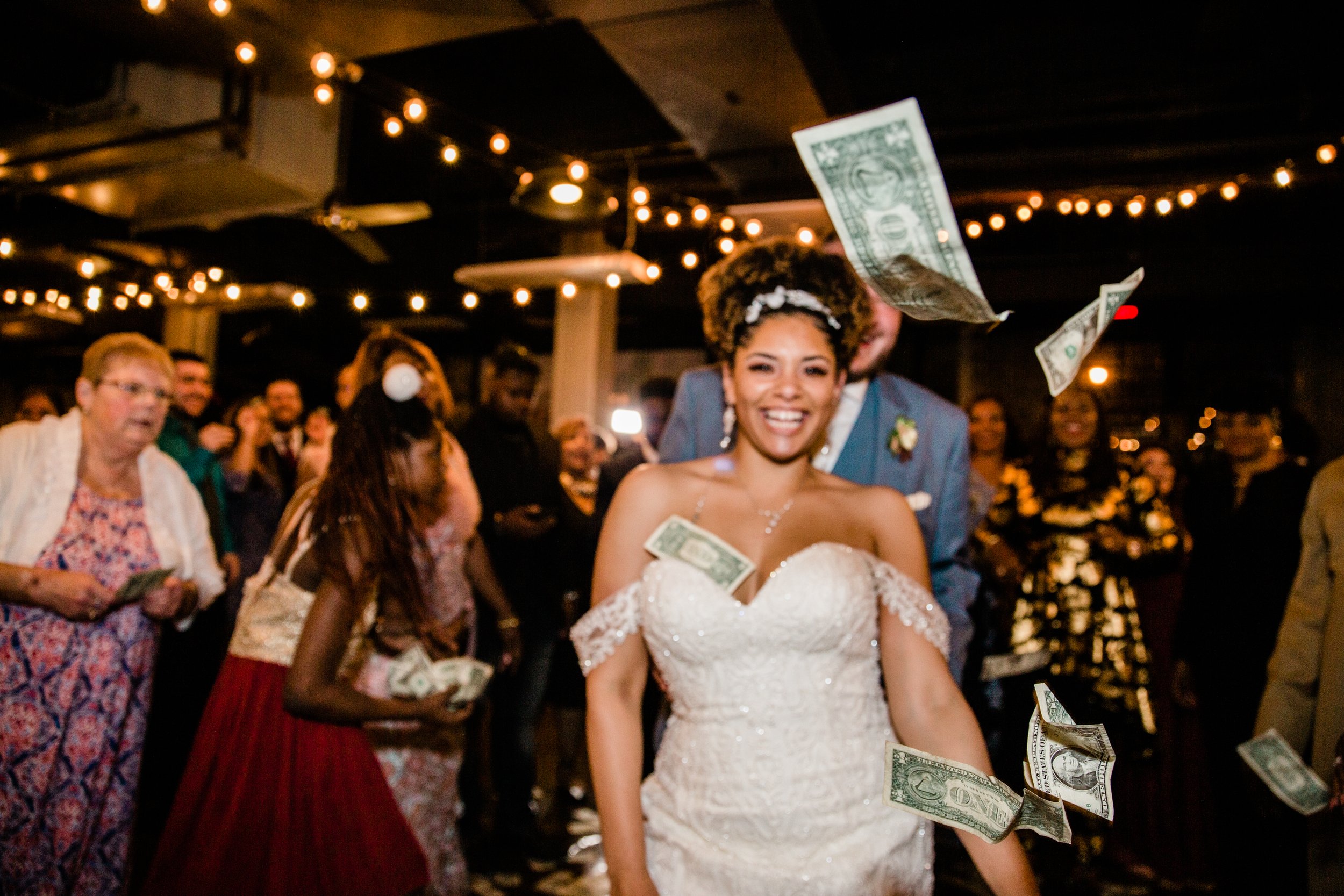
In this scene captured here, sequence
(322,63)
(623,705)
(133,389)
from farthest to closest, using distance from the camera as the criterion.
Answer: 1. (322,63)
2. (133,389)
3. (623,705)

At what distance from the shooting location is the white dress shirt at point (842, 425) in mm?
2189

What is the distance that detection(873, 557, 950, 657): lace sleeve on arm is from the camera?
1583mm

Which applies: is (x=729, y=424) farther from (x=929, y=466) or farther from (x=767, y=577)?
(x=929, y=466)

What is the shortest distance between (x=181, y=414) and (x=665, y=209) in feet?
10.7

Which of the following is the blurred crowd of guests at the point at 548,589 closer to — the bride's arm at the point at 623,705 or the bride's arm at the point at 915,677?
the bride's arm at the point at 915,677

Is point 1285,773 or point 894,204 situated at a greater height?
point 894,204

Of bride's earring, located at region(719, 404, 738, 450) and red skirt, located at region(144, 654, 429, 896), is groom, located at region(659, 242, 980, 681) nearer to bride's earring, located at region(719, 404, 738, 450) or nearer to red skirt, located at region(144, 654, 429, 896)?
bride's earring, located at region(719, 404, 738, 450)

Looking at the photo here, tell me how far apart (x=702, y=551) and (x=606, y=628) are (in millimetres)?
282

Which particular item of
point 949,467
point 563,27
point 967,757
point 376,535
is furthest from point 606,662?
point 563,27

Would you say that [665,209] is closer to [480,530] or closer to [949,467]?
[480,530]

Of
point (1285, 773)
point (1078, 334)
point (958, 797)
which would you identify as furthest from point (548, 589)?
point (1078, 334)

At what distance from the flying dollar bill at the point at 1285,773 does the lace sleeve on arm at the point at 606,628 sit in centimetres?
146

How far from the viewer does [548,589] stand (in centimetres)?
A: 404

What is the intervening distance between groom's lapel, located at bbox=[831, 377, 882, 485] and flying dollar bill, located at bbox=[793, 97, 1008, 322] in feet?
4.17
